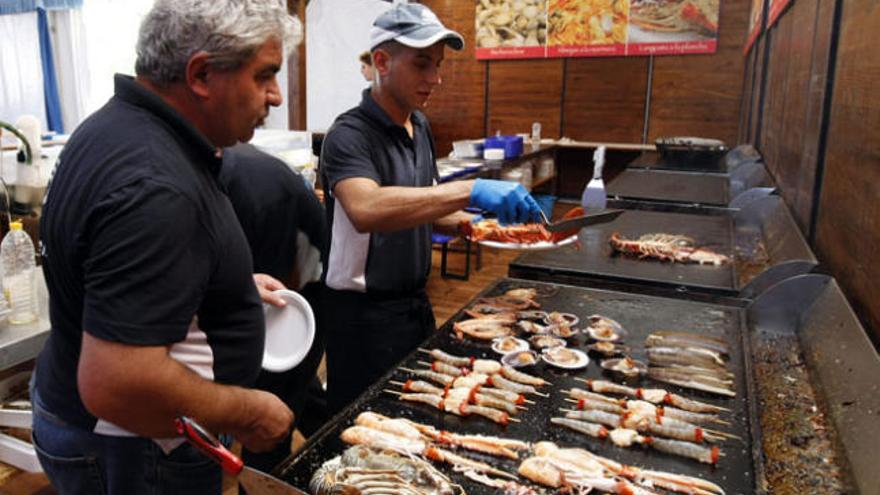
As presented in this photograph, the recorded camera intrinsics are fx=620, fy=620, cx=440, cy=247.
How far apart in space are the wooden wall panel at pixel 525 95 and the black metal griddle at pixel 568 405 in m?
7.49

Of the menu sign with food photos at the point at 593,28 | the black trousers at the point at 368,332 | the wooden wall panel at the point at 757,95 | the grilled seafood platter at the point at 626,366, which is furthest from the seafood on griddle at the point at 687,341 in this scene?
the menu sign with food photos at the point at 593,28

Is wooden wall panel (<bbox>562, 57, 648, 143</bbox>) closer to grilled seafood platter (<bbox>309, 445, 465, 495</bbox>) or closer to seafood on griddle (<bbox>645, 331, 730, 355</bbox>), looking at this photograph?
seafood on griddle (<bbox>645, 331, 730, 355</bbox>)

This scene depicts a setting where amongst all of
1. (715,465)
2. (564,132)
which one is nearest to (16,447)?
(715,465)

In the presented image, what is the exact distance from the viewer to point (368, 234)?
92.1 inches

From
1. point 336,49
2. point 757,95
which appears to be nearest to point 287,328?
point 757,95

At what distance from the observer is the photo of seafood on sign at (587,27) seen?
8.84m

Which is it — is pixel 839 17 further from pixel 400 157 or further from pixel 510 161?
pixel 510 161

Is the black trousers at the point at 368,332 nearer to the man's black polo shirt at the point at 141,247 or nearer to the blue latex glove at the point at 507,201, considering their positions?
the blue latex glove at the point at 507,201

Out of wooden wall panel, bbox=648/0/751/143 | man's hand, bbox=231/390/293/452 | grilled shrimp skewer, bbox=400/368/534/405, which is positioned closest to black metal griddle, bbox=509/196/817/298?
grilled shrimp skewer, bbox=400/368/534/405

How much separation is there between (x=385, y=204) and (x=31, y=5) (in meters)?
10.1

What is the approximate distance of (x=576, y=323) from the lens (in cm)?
232

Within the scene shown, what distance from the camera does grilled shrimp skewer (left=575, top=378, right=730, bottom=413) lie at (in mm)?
1735

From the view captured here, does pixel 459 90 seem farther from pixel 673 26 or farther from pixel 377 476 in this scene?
pixel 377 476

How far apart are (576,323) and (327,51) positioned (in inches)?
369
